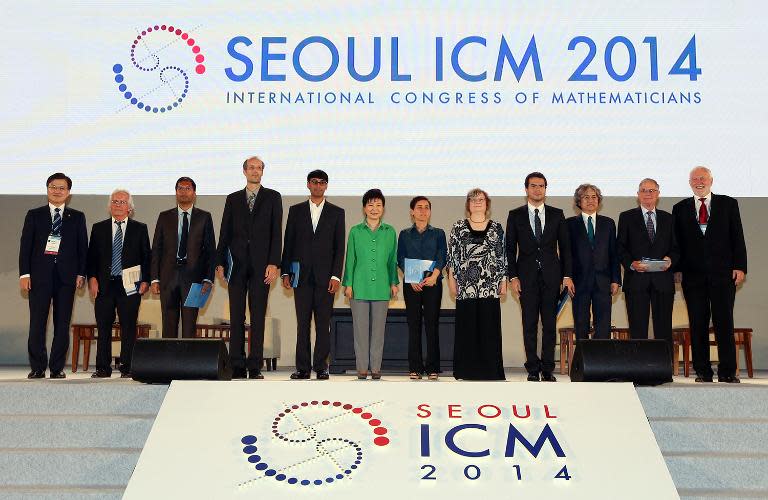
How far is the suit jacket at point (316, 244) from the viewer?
466 cm

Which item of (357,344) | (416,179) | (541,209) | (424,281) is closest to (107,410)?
(357,344)

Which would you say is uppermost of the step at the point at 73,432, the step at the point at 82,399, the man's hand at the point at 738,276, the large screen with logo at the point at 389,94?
the large screen with logo at the point at 389,94

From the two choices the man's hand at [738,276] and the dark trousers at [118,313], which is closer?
the man's hand at [738,276]

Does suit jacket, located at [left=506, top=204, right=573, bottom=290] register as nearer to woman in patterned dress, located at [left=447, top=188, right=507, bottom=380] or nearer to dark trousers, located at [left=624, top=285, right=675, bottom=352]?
woman in patterned dress, located at [left=447, top=188, right=507, bottom=380]

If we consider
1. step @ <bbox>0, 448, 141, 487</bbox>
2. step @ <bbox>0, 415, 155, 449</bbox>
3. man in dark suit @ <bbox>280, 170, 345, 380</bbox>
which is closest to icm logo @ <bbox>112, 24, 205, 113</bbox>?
man in dark suit @ <bbox>280, 170, 345, 380</bbox>

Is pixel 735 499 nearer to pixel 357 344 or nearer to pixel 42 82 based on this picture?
pixel 357 344

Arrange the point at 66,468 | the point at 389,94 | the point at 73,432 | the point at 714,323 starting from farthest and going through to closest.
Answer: the point at 389,94
the point at 714,323
the point at 73,432
the point at 66,468

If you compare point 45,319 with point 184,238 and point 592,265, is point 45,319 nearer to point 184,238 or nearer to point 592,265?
point 184,238

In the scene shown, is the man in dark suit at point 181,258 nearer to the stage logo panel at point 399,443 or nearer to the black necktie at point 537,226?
the stage logo panel at point 399,443

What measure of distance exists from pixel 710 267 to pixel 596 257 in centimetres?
62

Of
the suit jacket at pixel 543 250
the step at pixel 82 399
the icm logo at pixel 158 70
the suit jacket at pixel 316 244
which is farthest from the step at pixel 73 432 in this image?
the icm logo at pixel 158 70

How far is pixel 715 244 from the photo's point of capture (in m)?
4.45

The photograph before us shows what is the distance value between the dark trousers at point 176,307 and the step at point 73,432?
1.12m

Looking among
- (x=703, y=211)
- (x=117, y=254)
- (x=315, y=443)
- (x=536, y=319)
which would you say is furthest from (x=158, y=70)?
(x=703, y=211)
